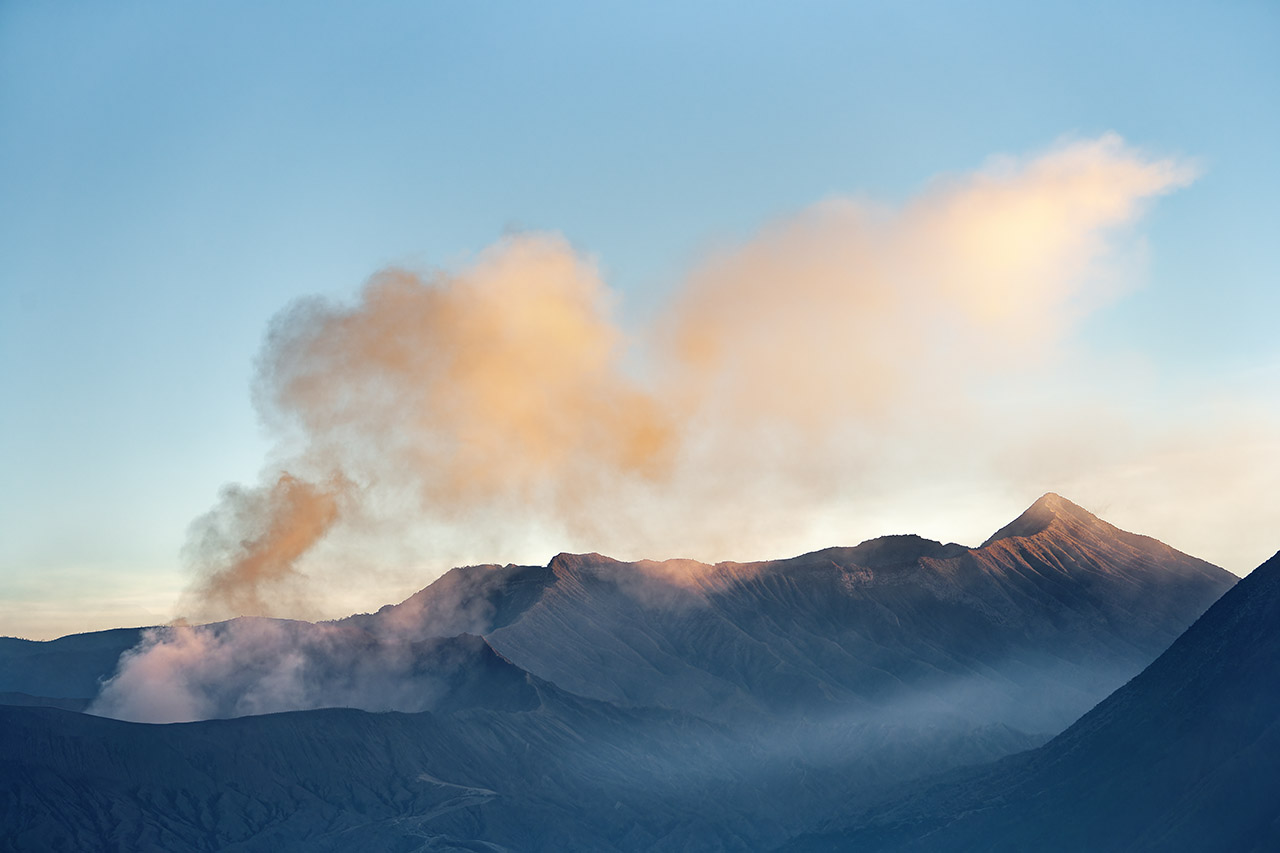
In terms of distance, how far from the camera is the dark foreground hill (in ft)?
410

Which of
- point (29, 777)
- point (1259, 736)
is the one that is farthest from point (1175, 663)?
point (29, 777)

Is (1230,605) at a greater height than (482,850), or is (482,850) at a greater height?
(1230,605)

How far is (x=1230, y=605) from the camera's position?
150 metres

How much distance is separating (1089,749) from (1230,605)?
2429 centimetres

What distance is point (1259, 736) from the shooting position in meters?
128

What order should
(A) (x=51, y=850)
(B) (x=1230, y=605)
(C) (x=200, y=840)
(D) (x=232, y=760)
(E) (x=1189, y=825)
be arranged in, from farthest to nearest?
(D) (x=232, y=760)
(C) (x=200, y=840)
(A) (x=51, y=850)
(B) (x=1230, y=605)
(E) (x=1189, y=825)

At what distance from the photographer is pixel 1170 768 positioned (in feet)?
456

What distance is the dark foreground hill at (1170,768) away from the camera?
125 metres

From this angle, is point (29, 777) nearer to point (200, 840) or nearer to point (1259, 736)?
point (200, 840)

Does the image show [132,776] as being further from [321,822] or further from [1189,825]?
[1189,825]

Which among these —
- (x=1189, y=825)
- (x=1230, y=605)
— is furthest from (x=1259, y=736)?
(x=1230, y=605)

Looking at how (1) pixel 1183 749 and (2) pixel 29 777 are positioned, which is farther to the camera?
(2) pixel 29 777

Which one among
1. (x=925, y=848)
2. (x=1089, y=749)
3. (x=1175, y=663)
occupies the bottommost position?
(x=925, y=848)

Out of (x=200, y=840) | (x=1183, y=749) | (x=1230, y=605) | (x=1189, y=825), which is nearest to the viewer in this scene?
(x=1189, y=825)
